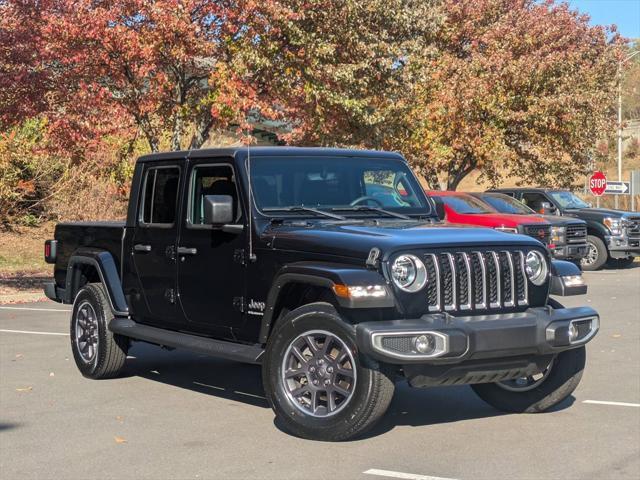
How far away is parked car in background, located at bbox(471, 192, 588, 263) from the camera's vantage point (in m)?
21.9

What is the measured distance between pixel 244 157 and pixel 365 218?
1042 millimetres

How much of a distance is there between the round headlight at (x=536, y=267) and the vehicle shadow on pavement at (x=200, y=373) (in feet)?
7.61

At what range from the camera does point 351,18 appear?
1998cm

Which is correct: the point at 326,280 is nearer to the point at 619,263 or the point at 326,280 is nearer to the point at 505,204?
the point at 505,204

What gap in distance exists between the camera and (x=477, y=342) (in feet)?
21.2

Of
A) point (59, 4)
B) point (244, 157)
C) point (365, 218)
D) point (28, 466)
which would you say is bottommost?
point (28, 466)

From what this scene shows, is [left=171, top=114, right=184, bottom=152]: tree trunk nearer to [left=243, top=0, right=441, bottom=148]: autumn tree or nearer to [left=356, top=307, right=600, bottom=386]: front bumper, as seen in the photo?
[left=243, top=0, right=441, bottom=148]: autumn tree

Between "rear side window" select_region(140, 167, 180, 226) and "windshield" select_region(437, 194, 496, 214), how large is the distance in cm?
1277

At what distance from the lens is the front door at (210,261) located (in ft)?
25.3

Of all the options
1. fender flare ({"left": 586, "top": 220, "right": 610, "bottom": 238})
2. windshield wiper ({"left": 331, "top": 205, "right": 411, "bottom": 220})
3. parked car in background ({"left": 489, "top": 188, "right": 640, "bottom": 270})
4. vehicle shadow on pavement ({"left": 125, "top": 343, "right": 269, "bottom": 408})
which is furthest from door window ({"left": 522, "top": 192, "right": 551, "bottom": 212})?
windshield wiper ({"left": 331, "top": 205, "right": 411, "bottom": 220})

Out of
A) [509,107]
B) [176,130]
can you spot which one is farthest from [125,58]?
[509,107]

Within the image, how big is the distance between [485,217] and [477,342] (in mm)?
14529

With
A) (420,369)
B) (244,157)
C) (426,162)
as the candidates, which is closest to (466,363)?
(420,369)

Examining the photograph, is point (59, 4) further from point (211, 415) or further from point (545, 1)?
point (545, 1)
